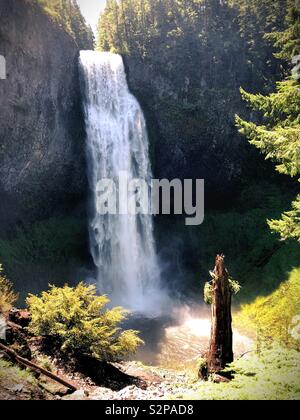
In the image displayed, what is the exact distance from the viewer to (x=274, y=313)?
69.8 feet

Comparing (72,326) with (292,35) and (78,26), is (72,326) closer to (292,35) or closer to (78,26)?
(292,35)

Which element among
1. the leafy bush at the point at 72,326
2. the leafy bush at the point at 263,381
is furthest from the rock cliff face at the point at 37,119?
the leafy bush at the point at 263,381

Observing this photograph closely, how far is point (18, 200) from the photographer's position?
26.3 meters

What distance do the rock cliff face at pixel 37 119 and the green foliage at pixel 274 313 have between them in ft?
50.2

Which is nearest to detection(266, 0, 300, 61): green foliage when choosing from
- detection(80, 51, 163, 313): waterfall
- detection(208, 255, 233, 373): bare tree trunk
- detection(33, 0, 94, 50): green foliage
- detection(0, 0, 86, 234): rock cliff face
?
detection(208, 255, 233, 373): bare tree trunk

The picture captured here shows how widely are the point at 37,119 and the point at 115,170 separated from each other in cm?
674

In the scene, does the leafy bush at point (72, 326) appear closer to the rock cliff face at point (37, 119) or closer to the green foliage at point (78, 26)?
the rock cliff face at point (37, 119)

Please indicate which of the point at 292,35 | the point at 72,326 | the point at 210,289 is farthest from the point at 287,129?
the point at 72,326

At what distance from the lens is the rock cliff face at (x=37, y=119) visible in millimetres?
23984

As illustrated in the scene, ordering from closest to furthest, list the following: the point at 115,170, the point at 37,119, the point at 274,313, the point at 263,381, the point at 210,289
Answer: the point at 263,381 < the point at 210,289 < the point at 274,313 < the point at 37,119 < the point at 115,170

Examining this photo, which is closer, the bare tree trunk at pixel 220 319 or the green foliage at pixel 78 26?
the bare tree trunk at pixel 220 319

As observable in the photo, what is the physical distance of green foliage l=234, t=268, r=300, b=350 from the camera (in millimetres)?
19391
